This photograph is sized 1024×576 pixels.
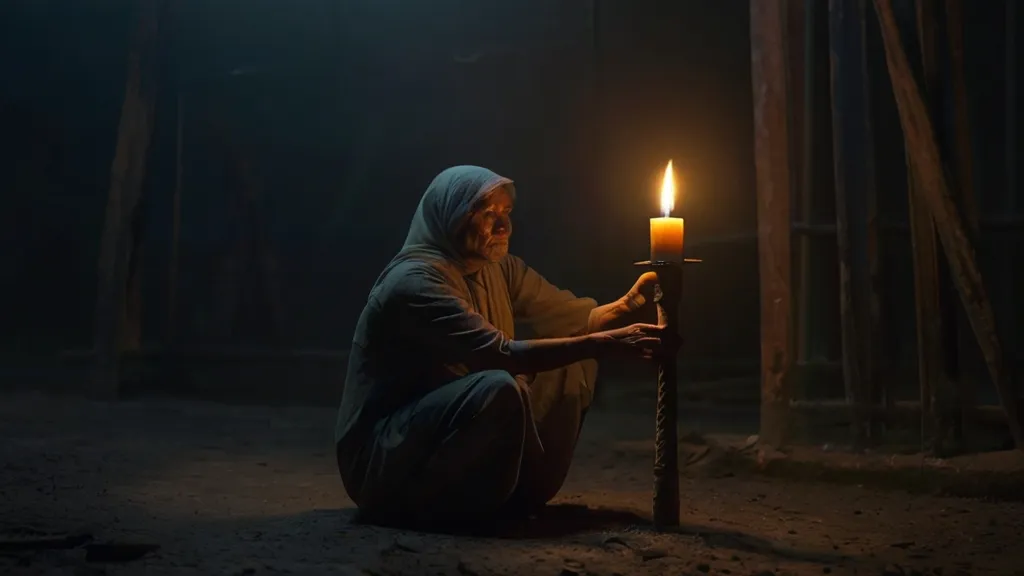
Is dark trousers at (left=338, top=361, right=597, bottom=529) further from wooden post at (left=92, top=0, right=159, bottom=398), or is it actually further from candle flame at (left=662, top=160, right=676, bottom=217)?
wooden post at (left=92, top=0, right=159, bottom=398)

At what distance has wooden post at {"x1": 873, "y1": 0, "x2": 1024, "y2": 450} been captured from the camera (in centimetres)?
409

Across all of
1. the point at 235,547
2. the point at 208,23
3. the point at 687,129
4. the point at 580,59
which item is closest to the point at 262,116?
the point at 208,23

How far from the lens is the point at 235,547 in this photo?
2910mm

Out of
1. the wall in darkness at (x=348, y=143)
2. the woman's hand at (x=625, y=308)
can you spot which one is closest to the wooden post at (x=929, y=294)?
the woman's hand at (x=625, y=308)

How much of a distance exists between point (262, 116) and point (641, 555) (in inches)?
235

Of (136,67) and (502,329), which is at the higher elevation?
(136,67)

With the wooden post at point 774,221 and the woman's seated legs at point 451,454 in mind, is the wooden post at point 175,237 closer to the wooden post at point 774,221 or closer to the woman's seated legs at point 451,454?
the wooden post at point 774,221

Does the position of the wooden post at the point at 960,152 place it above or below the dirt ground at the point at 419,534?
above

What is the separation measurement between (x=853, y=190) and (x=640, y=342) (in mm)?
2092

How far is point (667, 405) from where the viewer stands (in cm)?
311

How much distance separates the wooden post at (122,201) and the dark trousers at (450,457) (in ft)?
15.5

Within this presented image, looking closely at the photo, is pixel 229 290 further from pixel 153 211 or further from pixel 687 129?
pixel 687 129

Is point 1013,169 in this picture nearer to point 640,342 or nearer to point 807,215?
point 807,215

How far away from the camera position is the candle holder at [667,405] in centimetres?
304
